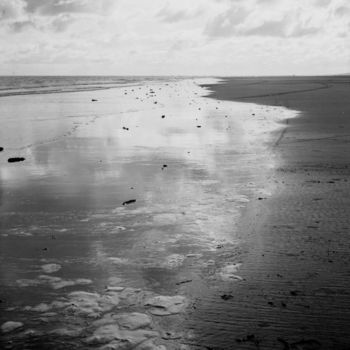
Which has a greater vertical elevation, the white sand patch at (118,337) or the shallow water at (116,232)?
the shallow water at (116,232)

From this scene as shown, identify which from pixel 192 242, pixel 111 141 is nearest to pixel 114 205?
pixel 192 242

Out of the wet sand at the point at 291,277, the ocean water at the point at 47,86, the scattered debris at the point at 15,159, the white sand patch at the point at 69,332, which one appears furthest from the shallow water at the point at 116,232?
the ocean water at the point at 47,86

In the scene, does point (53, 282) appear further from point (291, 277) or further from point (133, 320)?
point (291, 277)

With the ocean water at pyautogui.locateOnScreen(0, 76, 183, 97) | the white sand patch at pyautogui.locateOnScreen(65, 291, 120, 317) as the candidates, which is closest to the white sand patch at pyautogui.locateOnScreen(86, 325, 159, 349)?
the white sand patch at pyautogui.locateOnScreen(65, 291, 120, 317)

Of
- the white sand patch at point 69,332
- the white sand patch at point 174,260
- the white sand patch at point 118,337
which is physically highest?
the white sand patch at point 174,260

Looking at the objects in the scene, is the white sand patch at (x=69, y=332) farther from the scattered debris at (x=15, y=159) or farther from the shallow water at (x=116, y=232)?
the scattered debris at (x=15, y=159)
